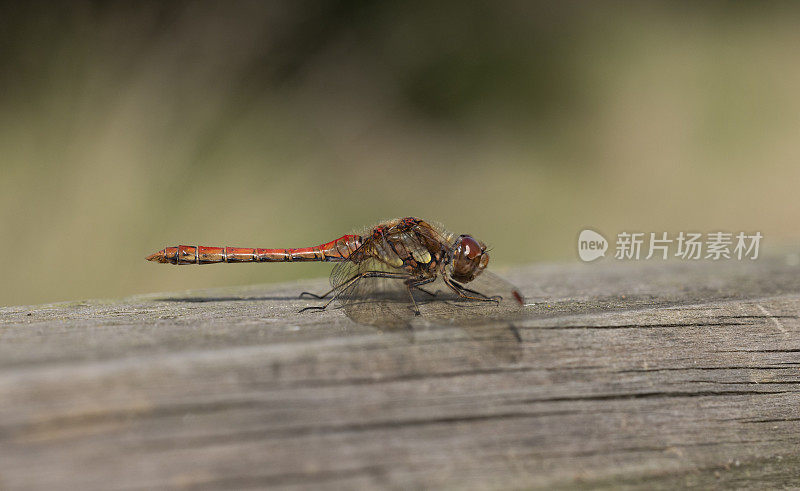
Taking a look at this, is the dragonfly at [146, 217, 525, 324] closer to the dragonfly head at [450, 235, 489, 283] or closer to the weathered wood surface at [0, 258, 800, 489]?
the dragonfly head at [450, 235, 489, 283]

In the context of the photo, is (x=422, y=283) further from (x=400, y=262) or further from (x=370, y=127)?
(x=370, y=127)

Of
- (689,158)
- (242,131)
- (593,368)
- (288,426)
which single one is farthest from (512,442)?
(689,158)

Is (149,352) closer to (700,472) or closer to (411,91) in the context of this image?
(700,472)

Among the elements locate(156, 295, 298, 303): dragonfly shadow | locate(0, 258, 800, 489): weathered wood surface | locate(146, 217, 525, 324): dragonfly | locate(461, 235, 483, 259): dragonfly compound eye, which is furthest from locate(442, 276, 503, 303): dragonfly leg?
locate(156, 295, 298, 303): dragonfly shadow

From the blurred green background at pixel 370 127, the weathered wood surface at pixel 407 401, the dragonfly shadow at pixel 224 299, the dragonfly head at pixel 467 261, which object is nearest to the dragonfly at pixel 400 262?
the dragonfly head at pixel 467 261

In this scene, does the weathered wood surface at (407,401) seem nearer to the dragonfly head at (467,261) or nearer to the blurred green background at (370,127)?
the dragonfly head at (467,261)

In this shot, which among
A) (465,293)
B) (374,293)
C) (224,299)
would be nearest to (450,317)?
(374,293)
